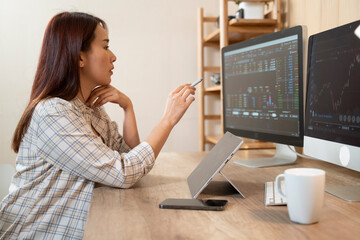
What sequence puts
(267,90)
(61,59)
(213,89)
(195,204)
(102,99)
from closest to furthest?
(195,204), (61,59), (267,90), (102,99), (213,89)

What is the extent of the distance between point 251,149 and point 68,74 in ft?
3.35

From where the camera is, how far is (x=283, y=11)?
2311 mm

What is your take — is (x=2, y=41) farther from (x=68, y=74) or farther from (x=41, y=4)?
(x=68, y=74)

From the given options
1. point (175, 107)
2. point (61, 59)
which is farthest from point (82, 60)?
point (175, 107)

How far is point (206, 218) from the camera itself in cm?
79

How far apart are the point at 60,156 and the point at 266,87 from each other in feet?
2.45

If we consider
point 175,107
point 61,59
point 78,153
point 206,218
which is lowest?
point 206,218

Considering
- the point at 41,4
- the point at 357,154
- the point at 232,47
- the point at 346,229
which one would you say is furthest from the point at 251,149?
the point at 41,4

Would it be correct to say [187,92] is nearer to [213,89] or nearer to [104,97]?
[104,97]

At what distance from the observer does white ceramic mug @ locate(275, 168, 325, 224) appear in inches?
27.0

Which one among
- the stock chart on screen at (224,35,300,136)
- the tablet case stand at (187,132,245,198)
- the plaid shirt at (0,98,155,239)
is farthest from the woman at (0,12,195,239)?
the stock chart on screen at (224,35,300,136)

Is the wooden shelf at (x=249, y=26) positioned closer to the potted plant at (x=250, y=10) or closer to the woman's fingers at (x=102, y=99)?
the potted plant at (x=250, y=10)

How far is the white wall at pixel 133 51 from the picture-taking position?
2779 millimetres

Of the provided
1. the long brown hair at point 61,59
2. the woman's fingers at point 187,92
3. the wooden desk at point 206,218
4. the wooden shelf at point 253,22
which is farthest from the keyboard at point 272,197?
the wooden shelf at point 253,22
